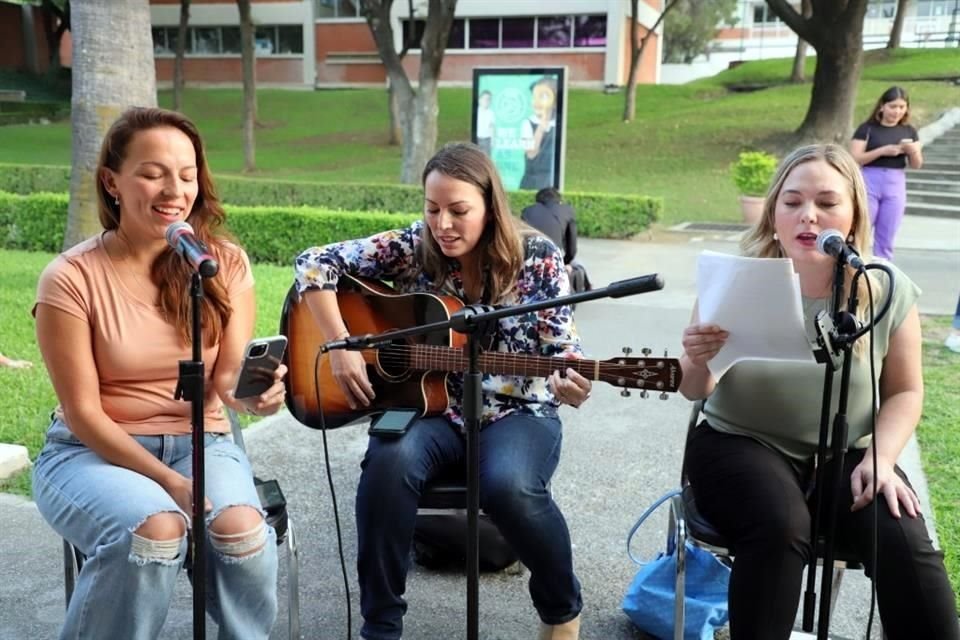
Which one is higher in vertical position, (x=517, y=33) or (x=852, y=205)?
(x=517, y=33)

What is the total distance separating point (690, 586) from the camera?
2822 mm

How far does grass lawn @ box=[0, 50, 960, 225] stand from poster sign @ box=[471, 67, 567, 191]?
3.44 meters

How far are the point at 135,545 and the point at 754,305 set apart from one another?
5.40 feet

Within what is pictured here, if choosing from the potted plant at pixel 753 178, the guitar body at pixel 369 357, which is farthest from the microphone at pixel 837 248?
the potted plant at pixel 753 178

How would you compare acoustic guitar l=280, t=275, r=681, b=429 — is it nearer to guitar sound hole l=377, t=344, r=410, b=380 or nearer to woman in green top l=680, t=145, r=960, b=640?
guitar sound hole l=377, t=344, r=410, b=380

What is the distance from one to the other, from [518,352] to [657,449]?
1.97 metres

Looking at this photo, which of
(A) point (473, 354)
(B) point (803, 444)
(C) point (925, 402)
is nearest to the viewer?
(A) point (473, 354)

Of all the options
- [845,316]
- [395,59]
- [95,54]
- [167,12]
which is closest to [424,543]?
[845,316]

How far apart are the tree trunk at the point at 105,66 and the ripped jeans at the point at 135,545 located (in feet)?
16.2

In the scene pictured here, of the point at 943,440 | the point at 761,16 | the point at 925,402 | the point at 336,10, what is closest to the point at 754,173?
the point at 925,402

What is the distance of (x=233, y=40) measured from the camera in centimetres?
3925

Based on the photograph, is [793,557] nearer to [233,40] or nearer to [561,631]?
[561,631]

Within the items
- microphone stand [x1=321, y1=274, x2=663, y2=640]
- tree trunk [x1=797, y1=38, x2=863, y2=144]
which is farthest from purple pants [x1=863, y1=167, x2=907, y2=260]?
tree trunk [x1=797, y1=38, x2=863, y2=144]

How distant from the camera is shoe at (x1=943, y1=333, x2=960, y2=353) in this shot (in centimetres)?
607
